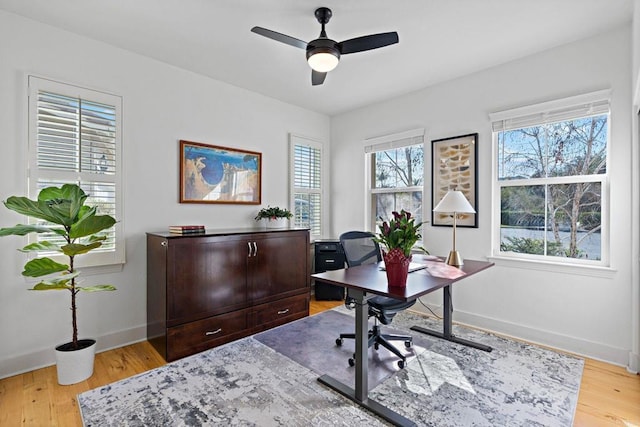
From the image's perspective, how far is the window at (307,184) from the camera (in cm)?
457

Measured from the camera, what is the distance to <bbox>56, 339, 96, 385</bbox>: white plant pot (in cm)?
230

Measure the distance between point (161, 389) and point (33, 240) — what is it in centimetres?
159

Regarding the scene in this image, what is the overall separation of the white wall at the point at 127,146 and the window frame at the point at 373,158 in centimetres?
138

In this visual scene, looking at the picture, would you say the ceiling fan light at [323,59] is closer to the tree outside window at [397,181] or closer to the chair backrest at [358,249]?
the chair backrest at [358,249]

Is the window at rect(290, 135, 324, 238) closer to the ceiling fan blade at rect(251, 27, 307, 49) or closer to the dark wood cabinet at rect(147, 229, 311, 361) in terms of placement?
the dark wood cabinet at rect(147, 229, 311, 361)

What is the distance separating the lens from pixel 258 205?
4.10 metres

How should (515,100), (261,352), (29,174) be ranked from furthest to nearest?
(515,100), (261,352), (29,174)

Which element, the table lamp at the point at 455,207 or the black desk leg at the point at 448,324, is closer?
the table lamp at the point at 455,207

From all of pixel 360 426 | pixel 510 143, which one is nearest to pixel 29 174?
pixel 360 426

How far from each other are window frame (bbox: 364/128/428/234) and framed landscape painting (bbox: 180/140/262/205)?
5.16 ft

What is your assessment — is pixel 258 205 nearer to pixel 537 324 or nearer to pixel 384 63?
pixel 384 63

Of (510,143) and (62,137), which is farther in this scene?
(510,143)

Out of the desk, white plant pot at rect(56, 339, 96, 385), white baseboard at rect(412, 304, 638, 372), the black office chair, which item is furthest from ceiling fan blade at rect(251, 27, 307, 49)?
white baseboard at rect(412, 304, 638, 372)

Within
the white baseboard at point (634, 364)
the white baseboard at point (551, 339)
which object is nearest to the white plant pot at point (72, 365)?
the white baseboard at point (551, 339)
